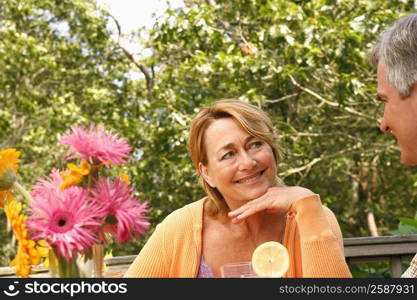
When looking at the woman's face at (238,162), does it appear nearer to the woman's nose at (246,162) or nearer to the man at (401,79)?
the woman's nose at (246,162)

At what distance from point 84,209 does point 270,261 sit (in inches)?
21.1

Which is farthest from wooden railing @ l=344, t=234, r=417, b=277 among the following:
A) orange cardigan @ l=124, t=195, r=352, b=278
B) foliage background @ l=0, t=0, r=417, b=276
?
foliage background @ l=0, t=0, r=417, b=276

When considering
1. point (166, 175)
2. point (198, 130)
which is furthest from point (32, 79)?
point (198, 130)

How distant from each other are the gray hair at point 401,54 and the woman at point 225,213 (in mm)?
509

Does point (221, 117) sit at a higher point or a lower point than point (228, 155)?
higher

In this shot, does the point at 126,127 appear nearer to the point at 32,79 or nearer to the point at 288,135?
the point at 288,135

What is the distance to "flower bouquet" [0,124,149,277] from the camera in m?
1.06

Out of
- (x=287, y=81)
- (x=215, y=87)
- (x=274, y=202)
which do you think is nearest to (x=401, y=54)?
(x=274, y=202)

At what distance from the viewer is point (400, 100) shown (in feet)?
5.27

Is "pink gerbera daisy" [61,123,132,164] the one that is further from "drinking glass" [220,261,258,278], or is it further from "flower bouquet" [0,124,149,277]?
"drinking glass" [220,261,258,278]

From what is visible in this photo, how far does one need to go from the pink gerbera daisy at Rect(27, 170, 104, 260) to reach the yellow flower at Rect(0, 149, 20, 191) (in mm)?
102

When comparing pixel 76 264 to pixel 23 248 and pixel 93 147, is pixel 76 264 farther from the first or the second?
pixel 93 147

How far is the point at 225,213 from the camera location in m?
2.18

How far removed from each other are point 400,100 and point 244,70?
5205mm
